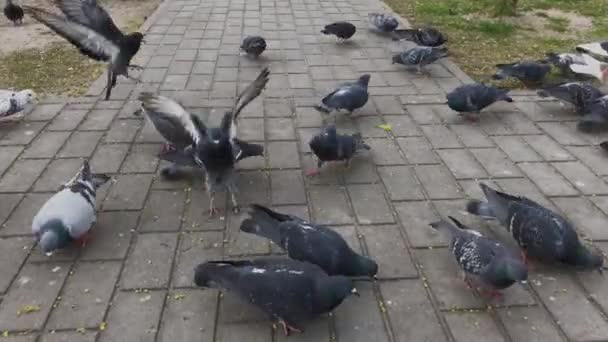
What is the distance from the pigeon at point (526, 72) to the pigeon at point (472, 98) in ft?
3.91

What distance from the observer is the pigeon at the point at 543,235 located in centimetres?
369

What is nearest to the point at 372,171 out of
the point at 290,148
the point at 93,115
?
the point at 290,148

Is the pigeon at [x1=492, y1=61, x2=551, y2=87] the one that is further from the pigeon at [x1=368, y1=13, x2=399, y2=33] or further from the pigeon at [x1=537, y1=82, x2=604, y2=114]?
the pigeon at [x1=368, y1=13, x2=399, y2=33]

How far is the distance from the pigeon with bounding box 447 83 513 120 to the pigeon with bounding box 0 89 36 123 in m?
4.90

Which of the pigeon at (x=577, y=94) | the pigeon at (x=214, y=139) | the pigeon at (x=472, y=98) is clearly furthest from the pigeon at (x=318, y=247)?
the pigeon at (x=577, y=94)

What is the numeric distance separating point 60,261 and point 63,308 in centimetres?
55

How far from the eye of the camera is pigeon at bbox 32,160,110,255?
12.3ft

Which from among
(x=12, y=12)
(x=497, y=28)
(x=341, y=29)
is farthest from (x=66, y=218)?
(x=497, y=28)

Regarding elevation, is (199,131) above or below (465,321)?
above

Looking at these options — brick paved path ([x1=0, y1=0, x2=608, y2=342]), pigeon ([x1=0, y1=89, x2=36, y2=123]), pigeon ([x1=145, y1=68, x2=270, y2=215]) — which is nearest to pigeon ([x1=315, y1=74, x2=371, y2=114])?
brick paved path ([x1=0, y1=0, x2=608, y2=342])

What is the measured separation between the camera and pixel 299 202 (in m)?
4.68

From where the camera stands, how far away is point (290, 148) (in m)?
5.64

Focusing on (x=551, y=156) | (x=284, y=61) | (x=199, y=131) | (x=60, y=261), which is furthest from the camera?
(x=284, y=61)

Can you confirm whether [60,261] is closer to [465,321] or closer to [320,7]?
[465,321]
